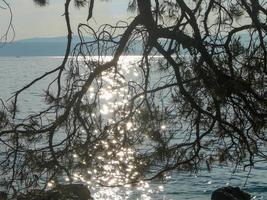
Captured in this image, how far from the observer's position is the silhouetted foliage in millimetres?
4492

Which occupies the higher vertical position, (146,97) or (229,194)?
(146,97)

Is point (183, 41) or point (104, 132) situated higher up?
point (183, 41)

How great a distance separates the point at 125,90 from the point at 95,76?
57 cm

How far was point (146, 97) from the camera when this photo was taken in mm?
4844

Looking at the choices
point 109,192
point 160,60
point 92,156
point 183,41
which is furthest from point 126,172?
point 109,192

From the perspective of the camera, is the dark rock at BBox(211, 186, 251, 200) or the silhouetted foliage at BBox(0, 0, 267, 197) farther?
the dark rock at BBox(211, 186, 251, 200)

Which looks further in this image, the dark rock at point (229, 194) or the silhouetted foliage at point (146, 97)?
the dark rock at point (229, 194)

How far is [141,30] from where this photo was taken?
465cm

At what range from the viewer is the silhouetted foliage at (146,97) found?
4492 millimetres

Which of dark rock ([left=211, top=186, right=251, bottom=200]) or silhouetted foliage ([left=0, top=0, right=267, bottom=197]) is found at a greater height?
silhouetted foliage ([left=0, top=0, right=267, bottom=197])

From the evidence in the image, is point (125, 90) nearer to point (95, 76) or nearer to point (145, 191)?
point (95, 76)

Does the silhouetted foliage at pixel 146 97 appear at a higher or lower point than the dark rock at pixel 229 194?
higher

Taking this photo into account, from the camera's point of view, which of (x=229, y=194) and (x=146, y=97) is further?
(x=229, y=194)

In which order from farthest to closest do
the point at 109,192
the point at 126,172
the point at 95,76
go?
1. the point at 109,192
2. the point at 126,172
3. the point at 95,76
